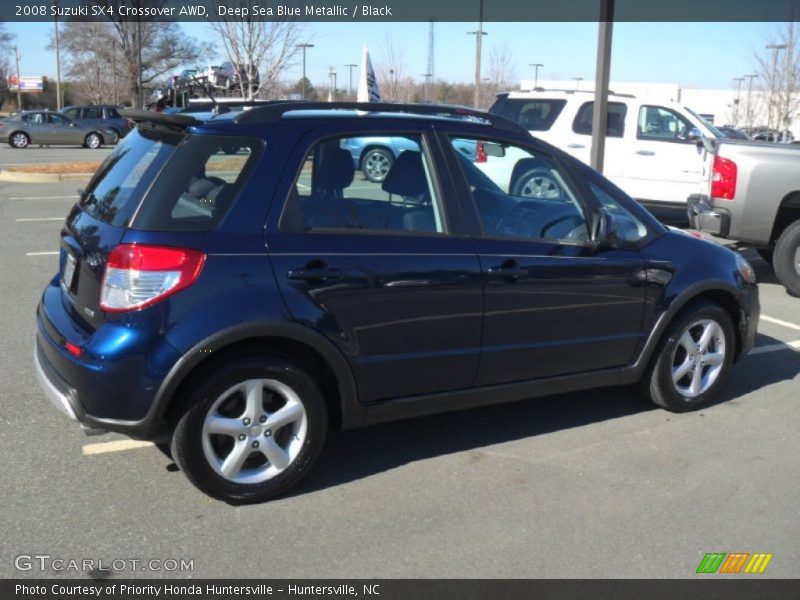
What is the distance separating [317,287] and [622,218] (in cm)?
203

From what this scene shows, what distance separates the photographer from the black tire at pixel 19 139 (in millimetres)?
31094

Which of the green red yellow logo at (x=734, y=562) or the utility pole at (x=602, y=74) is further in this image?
the utility pole at (x=602, y=74)

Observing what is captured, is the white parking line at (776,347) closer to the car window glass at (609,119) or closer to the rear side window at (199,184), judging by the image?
the rear side window at (199,184)

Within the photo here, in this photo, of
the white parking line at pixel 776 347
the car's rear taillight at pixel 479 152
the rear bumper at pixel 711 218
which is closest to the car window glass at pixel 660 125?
the rear bumper at pixel 711 218

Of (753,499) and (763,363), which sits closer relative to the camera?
(753,499)

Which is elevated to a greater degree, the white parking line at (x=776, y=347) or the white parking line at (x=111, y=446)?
the white parking line at (x=776, y=347)

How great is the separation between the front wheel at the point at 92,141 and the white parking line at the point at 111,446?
102 ft

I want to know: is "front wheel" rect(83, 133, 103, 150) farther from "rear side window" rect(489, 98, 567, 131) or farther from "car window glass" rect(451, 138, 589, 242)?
"car window glass" rect(451, 138, 589, 242)

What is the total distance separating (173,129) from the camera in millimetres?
3676

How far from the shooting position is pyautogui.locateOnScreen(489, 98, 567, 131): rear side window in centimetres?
1212

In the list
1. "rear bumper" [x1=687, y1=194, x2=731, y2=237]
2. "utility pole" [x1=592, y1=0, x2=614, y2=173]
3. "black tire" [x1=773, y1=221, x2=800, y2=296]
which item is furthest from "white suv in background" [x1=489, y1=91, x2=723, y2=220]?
"black tire" [x1=773, y1=221, x2=800, y2=296]
